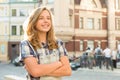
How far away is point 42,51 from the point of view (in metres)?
3.42

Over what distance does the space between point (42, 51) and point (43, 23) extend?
0.88 feet

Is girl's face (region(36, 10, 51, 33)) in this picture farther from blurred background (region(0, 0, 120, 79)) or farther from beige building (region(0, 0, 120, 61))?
beige building (region(0, 0, 120, 61))

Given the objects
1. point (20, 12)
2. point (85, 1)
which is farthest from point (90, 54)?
point (20, 12)

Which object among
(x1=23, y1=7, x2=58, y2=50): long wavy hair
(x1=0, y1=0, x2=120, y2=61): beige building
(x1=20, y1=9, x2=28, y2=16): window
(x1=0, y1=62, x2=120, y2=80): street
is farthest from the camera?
(x1=20, y1=9, x2=28, y2=16): window

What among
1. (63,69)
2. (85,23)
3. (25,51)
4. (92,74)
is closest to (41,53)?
(25,51)

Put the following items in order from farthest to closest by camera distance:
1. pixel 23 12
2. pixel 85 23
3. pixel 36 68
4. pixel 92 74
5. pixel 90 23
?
pixel 23 12
pixel 90 23
pixel 85 23
pixel 92 74
pixel 36 68

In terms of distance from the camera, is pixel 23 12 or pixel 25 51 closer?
pixel 25 51

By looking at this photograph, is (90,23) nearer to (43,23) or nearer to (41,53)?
(43,23)

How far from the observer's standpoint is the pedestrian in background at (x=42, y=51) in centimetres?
336

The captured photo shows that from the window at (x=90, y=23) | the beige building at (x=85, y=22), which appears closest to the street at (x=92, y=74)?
the beige building at (x=85, y=22)

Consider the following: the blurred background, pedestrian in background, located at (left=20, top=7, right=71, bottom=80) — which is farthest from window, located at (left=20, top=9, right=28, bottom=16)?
pedestrian in background, located at (left=20, top=7, right=71, bottom=80)

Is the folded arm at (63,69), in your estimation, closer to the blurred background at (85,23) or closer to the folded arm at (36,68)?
the folded arm at (36,68)

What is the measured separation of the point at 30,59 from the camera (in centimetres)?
334

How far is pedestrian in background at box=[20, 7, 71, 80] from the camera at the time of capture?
3361mm
